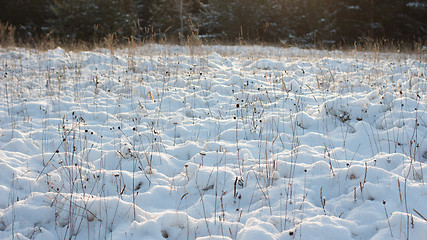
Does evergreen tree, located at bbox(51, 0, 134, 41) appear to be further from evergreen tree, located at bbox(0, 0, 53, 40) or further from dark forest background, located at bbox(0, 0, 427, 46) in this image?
evergreen tree, located at bbox(0, 0, 53, 40)

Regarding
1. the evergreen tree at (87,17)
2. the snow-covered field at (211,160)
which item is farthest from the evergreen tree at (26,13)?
the snow-covered field at (211,160)

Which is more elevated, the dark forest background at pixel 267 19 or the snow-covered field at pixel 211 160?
the dark forest background at pixel 267 19

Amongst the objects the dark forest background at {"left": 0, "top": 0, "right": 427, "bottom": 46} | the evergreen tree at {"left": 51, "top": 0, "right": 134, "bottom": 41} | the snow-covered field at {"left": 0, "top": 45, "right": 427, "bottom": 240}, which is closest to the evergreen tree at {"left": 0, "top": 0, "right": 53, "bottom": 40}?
the dark forest background at {"left": 0, "top": 0, "right": 427, "bottom": 46}

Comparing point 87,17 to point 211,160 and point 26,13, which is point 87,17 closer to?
point 26,13

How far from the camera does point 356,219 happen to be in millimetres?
2215

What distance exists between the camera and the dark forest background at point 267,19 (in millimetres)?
19031

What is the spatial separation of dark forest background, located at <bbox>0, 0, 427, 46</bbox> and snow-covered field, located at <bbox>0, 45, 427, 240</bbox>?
14356 mm

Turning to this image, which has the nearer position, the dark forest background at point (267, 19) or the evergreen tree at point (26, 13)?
the dark forest background at point (267, 19)

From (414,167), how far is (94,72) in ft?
20.3

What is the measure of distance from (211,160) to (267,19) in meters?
18.9

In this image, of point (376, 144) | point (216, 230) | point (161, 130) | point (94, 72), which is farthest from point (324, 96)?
point (94, 72)

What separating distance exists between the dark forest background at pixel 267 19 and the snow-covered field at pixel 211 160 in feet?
47.1

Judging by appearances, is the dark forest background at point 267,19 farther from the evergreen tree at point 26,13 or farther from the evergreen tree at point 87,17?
the evergreen tree at point 26,13

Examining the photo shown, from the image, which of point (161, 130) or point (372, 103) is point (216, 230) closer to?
point (161, 130)
